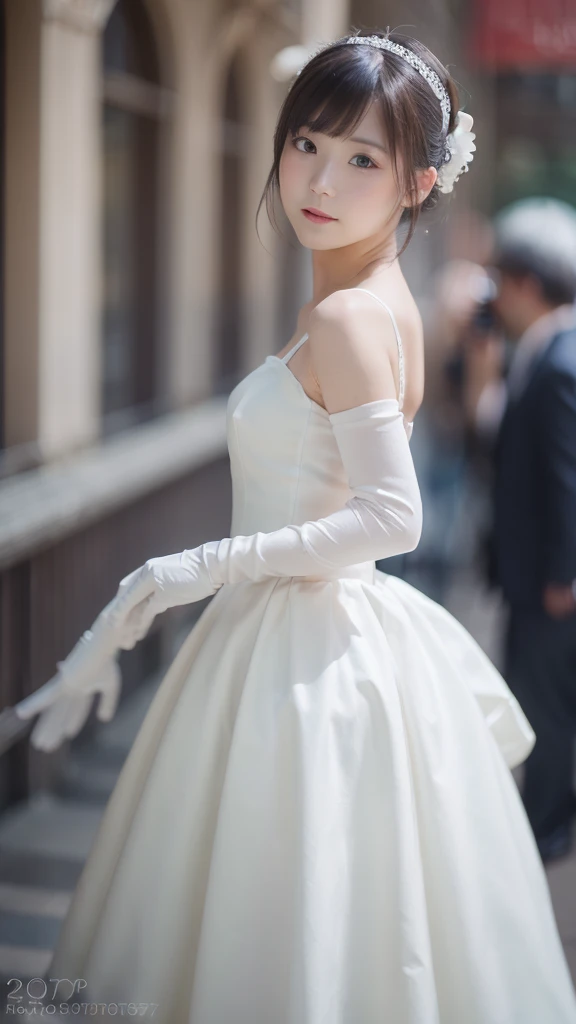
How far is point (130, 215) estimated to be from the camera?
5082mm

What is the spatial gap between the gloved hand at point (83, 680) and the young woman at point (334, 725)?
0.03 feet

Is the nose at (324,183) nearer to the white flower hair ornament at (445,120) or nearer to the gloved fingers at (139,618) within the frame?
the white flower hair ornament at (445,120)

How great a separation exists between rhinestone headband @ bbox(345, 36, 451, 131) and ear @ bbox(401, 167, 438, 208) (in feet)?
0.30

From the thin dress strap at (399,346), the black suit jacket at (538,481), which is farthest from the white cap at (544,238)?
the thin dress strap at (399,346)

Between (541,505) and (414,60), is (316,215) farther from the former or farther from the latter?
(541,505)

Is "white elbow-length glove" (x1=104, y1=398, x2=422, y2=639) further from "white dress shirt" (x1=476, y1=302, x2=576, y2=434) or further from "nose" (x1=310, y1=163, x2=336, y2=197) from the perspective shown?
"white dress shirt" (x1=476, y1=302, x2=576, y2=434)

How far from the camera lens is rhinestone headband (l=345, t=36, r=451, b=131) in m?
1.87

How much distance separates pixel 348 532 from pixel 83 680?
0.64 metres

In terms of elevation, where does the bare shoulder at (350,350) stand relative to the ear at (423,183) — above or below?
below

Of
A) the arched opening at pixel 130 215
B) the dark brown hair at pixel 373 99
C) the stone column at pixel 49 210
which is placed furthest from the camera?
the arched opening at pixel 130 215

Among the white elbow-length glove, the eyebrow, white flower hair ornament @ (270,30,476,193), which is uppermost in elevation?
white flower hair ornament @ (270,30,476,193)

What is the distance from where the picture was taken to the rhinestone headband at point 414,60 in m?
1.87

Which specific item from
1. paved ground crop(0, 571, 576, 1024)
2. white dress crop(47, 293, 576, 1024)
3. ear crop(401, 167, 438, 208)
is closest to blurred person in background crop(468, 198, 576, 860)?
paved ground crop(0, 571, 576, 1024)

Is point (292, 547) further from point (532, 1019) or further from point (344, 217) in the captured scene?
point (532, 1019)
